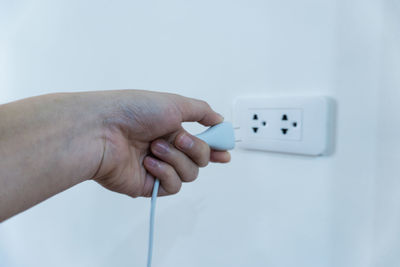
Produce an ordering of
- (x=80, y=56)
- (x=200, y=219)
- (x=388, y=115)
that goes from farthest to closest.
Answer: (x=80, y=56) < (x=200, y=219) < (x=388, y=115)

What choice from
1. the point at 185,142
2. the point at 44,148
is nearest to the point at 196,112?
Answer: the point at 185,142

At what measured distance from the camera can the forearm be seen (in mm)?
320

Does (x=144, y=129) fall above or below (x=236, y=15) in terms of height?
below

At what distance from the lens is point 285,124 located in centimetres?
38

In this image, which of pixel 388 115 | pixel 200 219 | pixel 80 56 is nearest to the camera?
pixel 388 115

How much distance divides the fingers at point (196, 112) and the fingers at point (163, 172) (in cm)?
7

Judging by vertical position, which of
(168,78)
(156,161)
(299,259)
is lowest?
(299,259)

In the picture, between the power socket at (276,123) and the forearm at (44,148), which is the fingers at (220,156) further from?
the forearm at (44,148)

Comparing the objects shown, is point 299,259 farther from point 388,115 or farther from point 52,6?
point 52,6

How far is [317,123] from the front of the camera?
0.36 m

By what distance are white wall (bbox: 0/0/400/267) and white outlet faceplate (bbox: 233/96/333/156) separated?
2 cm

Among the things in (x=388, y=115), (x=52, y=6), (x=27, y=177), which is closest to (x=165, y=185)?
(x=27, y=177)

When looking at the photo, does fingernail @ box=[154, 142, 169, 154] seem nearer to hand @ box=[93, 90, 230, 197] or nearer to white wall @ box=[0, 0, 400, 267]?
hand @ box=[93, 90, 230, 197]

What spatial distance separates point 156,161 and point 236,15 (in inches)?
9.2
